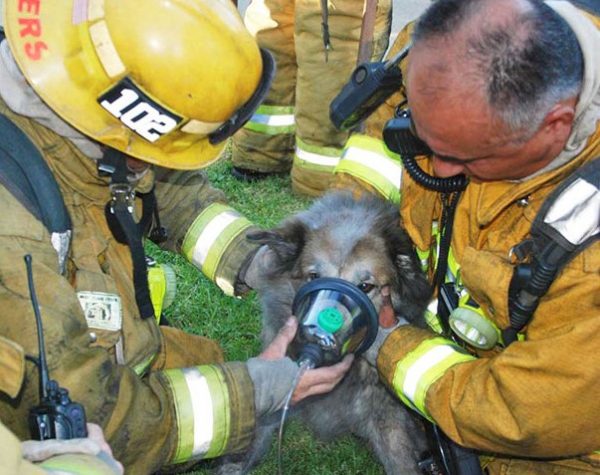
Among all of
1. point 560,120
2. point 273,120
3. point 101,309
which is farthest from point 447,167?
point 273,120

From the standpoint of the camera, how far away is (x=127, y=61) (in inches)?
109

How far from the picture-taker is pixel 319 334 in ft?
10.2

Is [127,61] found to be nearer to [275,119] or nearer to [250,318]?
[250,318]

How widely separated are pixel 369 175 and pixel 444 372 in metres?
1.23

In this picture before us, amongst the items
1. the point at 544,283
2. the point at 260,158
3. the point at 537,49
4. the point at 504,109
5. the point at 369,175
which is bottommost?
the point at 260,158

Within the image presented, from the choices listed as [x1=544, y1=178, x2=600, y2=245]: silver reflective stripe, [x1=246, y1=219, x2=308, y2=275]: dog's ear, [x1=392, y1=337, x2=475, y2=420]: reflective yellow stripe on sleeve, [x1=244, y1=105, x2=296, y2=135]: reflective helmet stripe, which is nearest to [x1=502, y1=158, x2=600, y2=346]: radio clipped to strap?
[x1=544, y1=178, x2=600, y2=245]: silver reflective stripe

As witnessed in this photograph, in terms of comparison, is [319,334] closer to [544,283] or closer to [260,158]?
[544,283]

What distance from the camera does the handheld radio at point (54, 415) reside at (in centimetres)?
235

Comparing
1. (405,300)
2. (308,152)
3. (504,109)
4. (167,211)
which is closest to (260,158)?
(308,152)

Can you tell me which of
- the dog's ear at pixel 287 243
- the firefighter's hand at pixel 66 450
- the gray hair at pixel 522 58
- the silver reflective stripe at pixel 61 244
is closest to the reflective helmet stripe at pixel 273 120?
the dog's ear at pixel 287 243

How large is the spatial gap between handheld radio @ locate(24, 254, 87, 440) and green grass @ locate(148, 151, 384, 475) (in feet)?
5.50

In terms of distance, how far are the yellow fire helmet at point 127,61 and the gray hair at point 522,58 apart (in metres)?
0.83

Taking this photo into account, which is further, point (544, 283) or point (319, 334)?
point (319, 334)

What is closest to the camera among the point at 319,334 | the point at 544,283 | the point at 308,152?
the point at 544,283
